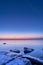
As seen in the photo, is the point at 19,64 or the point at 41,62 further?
the point at 41,62

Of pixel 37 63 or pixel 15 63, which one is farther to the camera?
pixel 37 63

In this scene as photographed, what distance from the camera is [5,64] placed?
406 cm

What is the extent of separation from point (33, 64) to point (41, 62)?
368 mm

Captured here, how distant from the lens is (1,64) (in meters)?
4.13

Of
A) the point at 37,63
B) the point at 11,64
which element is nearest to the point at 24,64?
the point at 11,64

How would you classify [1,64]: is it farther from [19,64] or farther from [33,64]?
[33,64]

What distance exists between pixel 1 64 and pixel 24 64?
3.00 ft

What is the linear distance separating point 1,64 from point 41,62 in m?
1.74

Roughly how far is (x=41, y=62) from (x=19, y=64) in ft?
3.90

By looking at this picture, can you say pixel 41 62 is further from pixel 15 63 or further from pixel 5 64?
pixel 5 64

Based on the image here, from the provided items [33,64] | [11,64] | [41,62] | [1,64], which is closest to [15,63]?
[11,64]

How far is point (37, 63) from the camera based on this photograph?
184 inches

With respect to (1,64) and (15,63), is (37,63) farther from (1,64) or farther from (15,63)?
(1,64)

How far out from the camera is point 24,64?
13.1ft
